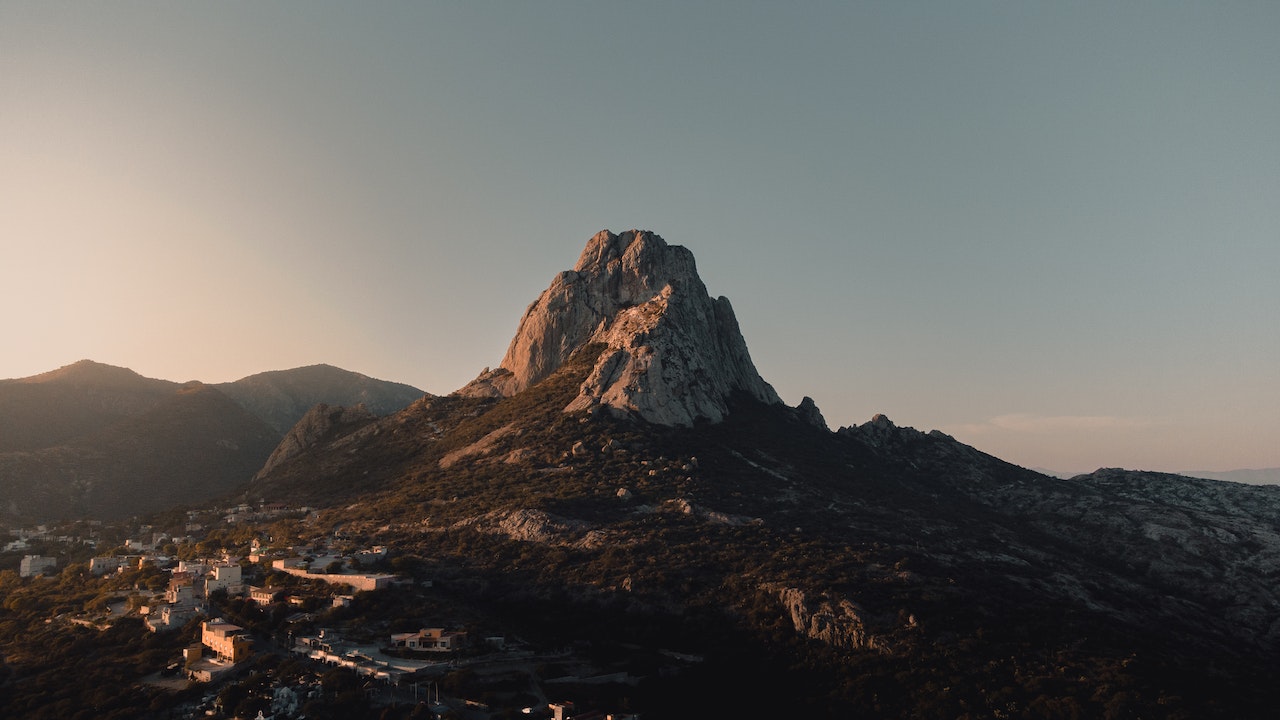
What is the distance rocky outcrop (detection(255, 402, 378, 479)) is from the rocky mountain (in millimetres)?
840

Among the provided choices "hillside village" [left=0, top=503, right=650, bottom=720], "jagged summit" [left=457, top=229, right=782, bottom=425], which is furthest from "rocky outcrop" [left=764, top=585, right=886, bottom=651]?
"jagged summit" [left=457, top=229, right=782, bottom=425]

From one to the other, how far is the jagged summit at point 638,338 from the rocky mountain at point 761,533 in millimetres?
540

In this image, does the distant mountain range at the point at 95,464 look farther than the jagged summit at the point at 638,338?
Yes

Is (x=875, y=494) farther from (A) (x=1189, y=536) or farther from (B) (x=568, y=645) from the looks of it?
(B) (x=568, y=645)

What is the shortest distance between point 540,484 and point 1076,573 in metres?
70.4

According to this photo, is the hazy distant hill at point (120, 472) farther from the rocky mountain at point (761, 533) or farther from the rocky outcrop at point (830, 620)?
the rocky outcrop at point (830, 620)

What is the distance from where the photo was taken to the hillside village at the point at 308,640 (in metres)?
54.2

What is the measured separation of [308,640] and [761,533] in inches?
1948

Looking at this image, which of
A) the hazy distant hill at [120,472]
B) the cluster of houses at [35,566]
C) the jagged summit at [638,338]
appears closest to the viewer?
the cluster of houses at [35,566]

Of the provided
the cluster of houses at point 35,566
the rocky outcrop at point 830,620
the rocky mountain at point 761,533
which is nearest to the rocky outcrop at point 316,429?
the rocky mountain at point 761,533

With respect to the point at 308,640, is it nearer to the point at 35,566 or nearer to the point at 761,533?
the point at 761,533

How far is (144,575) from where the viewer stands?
9169cm

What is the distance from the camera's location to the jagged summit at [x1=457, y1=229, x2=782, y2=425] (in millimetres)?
127188

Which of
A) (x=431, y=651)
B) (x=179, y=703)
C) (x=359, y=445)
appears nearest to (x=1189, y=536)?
(x=431, y=651)
